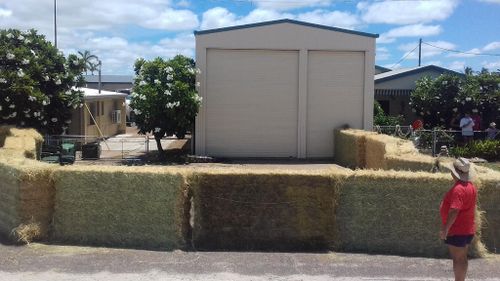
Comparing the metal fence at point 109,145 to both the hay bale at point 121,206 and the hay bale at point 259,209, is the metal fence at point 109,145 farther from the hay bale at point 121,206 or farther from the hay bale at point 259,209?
the hay bale at point 259,209

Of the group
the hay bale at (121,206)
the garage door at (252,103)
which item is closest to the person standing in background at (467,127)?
the garage door at (252,103)

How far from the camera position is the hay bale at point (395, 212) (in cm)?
767

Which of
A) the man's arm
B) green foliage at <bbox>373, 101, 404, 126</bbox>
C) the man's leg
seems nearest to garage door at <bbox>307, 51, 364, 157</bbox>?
green foliage at <bbox>373, 101, 404, 126</bbox>

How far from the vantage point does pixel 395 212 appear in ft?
25.2

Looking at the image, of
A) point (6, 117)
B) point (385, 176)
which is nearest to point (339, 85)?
point (6, 117)

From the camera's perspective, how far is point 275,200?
783 cm

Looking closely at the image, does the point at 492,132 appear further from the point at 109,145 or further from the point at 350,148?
the point at 109,145

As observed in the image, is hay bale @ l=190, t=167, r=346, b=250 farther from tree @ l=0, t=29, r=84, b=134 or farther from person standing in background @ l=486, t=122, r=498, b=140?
person standing in background @ l=486, t=122, r=498, b=140

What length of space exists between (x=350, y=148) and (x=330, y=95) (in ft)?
12.6

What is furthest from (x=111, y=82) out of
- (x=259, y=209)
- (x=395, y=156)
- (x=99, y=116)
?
(x=259, y=209)

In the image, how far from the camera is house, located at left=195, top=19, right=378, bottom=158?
23.5 metres

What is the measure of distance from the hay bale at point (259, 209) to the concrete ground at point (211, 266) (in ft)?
0.85

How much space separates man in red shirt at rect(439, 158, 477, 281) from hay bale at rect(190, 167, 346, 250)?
2.02 meters

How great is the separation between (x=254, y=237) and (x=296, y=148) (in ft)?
53.1
